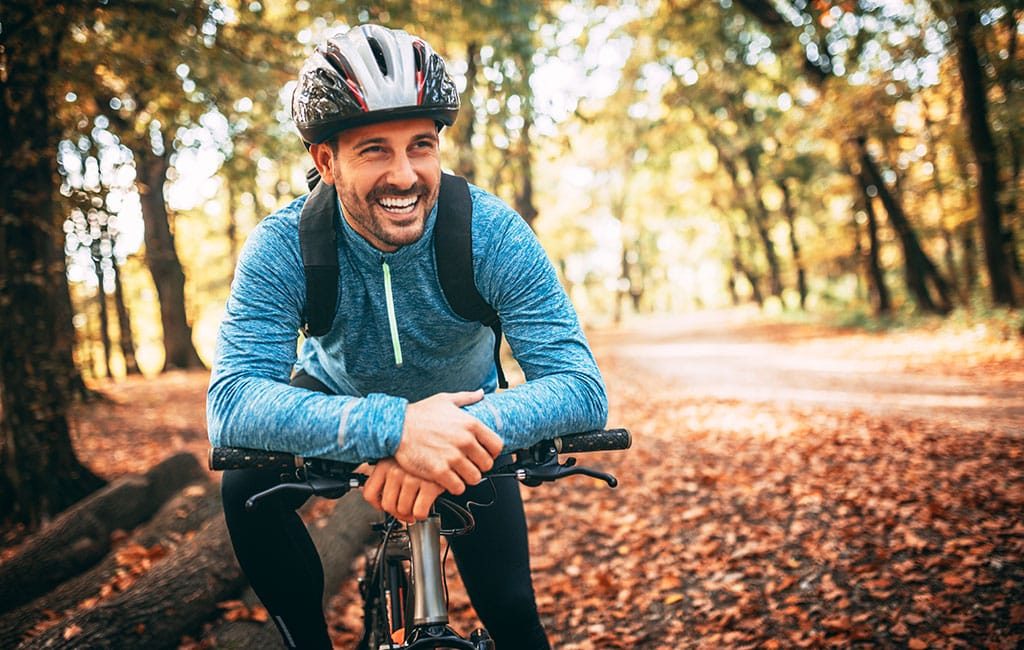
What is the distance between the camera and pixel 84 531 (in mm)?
4723

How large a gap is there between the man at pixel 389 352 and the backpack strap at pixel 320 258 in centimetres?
4

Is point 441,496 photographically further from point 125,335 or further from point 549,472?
point 125,335

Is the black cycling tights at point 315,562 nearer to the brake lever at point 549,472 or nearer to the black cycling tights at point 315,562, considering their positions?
the black cycling tights at point 315,562

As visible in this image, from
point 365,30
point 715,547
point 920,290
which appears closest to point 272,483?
point 365,30

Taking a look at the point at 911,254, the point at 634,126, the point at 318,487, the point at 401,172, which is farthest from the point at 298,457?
the point at 634,126

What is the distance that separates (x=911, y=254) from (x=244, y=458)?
18.7 m

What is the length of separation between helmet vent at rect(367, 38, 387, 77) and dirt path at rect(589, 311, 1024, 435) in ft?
24.4

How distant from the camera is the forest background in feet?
17.1

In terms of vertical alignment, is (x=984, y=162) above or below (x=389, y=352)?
above

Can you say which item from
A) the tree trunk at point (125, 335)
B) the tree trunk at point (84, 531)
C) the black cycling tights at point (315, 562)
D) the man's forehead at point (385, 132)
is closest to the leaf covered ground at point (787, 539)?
the tree trunk at point (84, 531)

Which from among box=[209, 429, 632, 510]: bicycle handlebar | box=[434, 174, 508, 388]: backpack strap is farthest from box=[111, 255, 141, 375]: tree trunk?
box=[209, 429, 632, 510]: bicycle handlebar

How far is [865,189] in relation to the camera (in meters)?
17.8

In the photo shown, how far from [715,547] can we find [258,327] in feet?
13.4

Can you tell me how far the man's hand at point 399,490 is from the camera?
1.57 meters
